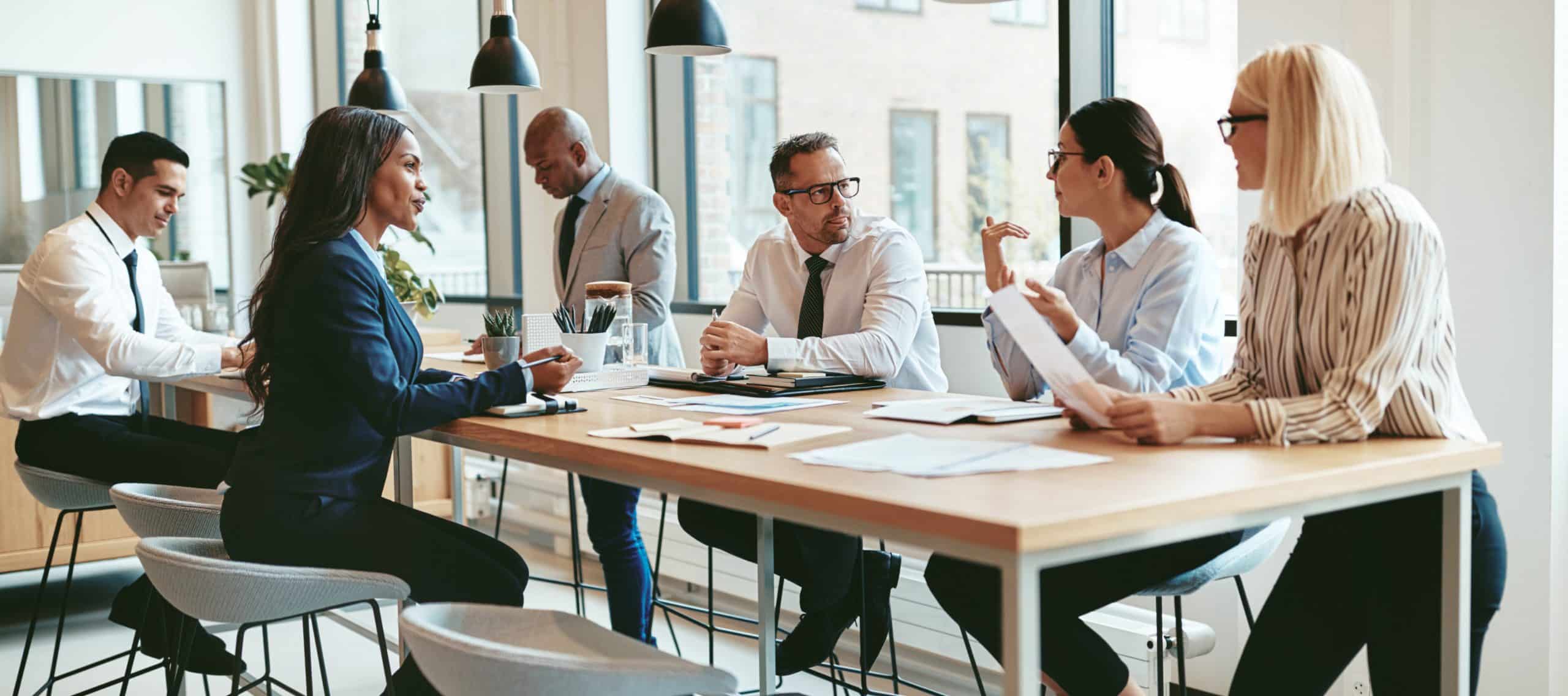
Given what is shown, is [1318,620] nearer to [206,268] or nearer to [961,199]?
[961,199]

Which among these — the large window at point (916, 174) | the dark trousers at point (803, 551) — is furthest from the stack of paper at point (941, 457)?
the large window at point (916, 174)

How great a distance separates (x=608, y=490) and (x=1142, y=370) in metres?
1.59

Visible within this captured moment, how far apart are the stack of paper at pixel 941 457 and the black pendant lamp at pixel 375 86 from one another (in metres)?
2.85

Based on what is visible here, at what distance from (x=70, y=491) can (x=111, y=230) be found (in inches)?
28.7

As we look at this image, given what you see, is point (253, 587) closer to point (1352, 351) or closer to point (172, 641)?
point (172, 641)

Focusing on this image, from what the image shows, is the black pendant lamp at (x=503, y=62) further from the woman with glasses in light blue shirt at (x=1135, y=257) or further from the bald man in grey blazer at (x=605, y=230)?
the woman with glasses in light blue shirt at (x=1135, y=257)

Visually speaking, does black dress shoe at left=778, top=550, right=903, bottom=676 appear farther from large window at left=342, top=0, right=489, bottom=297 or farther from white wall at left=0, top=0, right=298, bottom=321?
white wall at left=0, top=0, right=298, bottom=321

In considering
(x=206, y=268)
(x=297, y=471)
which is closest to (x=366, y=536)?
(x=297, y=471)

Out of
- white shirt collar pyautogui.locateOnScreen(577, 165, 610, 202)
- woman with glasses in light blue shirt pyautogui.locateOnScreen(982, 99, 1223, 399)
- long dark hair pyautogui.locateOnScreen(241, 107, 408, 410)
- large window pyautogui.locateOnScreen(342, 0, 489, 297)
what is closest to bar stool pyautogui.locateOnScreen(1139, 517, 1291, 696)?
woman with glasses in light blue shirt pyautogui.locateOnScreen(982, 99, 1223, 399)

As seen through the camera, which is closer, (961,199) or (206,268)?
(961,199)

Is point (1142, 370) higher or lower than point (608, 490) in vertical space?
higher

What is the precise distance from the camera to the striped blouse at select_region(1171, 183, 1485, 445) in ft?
5.41

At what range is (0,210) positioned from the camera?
6.02m

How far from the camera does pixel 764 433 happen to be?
1.91 meters
